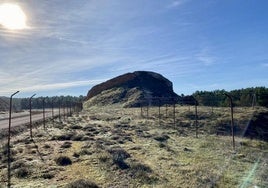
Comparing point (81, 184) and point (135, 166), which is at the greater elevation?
point (135, 166)

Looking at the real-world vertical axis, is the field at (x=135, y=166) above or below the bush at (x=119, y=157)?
below

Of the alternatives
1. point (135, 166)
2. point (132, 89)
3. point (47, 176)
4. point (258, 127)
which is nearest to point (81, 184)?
point (47, 176)

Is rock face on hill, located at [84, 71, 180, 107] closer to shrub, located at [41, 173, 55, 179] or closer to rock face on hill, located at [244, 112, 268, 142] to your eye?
rock face on hill, located at [244, 112, 268, 142]

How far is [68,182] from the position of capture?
41.8 ft

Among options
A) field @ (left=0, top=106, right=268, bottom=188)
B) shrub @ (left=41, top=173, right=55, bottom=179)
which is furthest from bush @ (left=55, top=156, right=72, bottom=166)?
shrub @ (left=41, top=173, right=55, bottom=179)

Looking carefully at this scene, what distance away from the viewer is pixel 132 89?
112125 millimetres

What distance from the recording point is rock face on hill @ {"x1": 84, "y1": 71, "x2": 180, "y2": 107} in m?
107

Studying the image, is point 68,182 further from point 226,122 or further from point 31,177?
point 226,122

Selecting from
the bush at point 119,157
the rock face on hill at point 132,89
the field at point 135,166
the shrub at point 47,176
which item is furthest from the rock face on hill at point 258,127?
the rock face on hill at point 132,89

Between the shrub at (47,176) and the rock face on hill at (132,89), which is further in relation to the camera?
the rock face on hill at (132,89)

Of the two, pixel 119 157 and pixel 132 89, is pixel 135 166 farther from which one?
pixel 132 89

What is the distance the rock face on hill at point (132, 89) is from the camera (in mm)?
107312

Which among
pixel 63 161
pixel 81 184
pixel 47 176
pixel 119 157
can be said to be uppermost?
pixel 119 157

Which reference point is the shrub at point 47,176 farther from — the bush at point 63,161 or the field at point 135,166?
the bush at point 63,161
